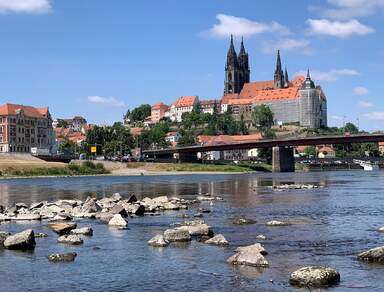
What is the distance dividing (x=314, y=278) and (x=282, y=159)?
555ft

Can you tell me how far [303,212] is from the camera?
45938 mm

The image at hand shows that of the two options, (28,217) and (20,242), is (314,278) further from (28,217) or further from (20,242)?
(28,217)

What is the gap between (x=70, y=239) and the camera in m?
29.4

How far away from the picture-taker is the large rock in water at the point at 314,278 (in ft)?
65.2

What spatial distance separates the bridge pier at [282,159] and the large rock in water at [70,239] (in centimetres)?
15790

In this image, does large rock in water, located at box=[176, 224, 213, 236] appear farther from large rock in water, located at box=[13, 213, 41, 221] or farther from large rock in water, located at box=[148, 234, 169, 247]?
large rock in water, located at box=[13, 213, 41, 221]

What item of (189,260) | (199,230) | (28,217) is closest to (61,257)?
(189,260)

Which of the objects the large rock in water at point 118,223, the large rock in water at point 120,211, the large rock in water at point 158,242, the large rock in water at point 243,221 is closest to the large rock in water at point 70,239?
the large rock in water at point 158,242

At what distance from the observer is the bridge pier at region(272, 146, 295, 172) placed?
606 feet

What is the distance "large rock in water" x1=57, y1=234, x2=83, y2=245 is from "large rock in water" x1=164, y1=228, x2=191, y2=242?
4.41 m

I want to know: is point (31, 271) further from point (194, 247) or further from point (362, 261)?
point (362, 261)

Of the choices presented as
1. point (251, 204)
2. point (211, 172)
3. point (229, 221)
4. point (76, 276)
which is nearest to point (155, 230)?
point (229, 221)

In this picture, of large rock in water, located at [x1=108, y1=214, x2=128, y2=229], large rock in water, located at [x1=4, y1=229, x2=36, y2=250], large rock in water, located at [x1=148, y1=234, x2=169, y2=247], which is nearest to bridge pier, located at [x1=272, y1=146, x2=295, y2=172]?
large rock in water, located at [x1=108, y1=214, x2=128, y2=229]

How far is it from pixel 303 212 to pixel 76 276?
1084 inches
